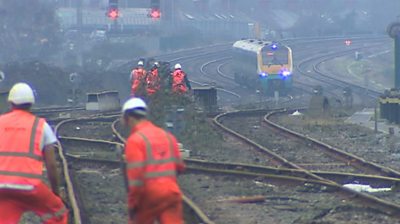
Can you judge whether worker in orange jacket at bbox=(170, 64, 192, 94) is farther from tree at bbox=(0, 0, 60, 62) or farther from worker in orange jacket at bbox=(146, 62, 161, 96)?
tree at bbox=(0, 0, 60, 62)

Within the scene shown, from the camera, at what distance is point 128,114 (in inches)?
355

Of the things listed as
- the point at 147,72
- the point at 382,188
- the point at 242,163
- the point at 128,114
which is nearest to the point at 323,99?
the point at 147,72

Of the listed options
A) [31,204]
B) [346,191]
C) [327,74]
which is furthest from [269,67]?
[31,204]

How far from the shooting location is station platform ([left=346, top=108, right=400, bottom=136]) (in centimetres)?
2820

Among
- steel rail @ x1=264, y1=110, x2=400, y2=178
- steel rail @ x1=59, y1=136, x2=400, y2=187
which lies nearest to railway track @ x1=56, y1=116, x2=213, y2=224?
steel rail @ x1=59, y1=136, x2=400, y2=187

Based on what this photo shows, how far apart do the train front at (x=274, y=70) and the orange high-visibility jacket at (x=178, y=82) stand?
73.9ft

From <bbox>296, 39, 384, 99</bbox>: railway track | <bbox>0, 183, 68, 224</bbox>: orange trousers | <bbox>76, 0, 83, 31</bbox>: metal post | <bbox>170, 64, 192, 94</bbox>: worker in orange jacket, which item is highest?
<bbox>0, 183, 68, 224</bbox>: orange trousers

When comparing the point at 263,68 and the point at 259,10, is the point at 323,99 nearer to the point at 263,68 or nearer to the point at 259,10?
the point at 263,68

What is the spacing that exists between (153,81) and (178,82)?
62 cm

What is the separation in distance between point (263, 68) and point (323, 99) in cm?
1701

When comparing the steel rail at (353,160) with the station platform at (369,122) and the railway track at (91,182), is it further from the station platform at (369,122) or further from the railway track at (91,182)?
the railway track at (91,182)

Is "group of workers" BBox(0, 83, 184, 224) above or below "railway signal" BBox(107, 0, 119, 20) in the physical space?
above

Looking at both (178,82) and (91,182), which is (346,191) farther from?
(178,82)

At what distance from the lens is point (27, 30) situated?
66.9m
